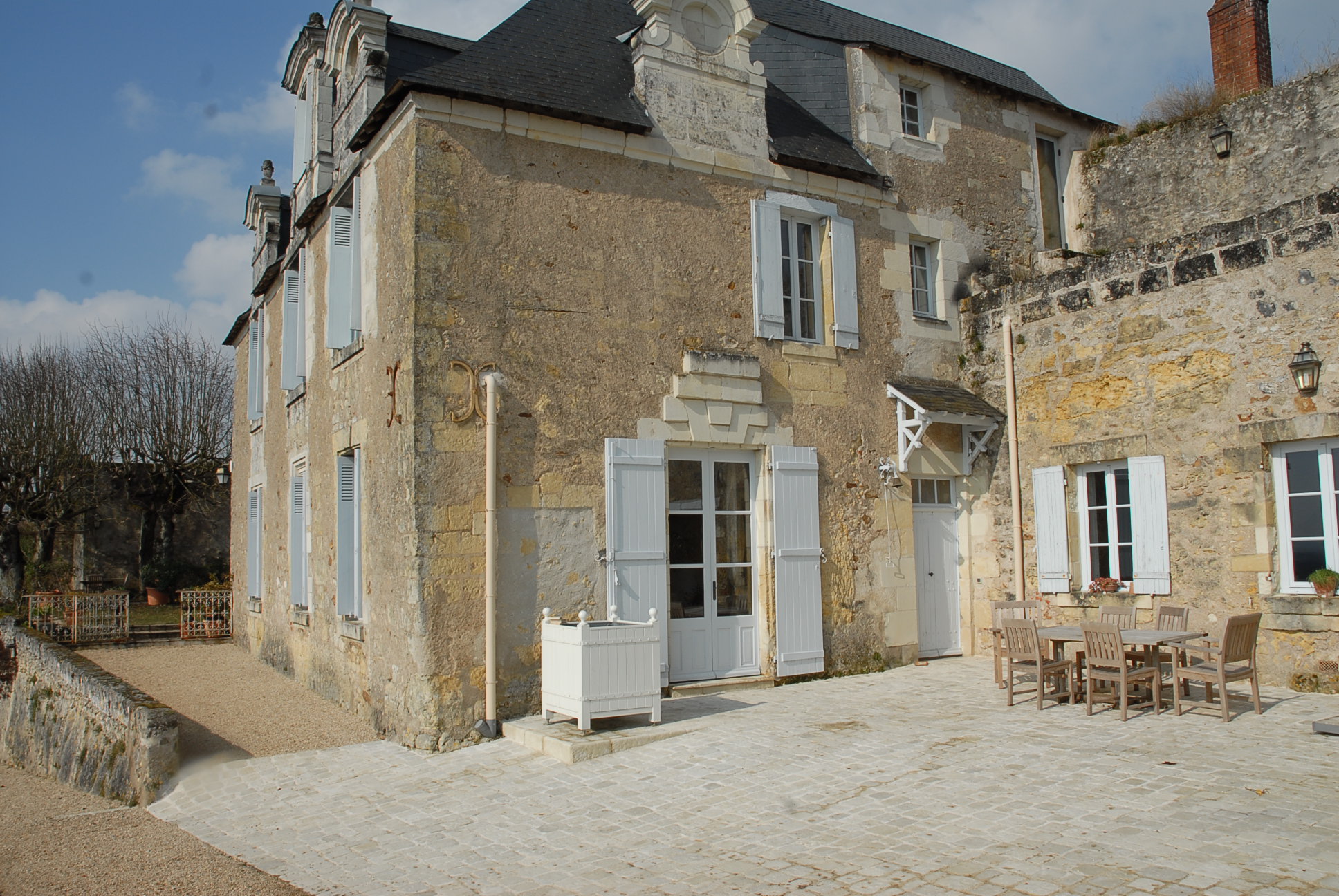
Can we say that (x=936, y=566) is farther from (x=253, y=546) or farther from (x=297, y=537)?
(x=253, y=546)

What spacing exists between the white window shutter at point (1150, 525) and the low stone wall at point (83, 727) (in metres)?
7.29

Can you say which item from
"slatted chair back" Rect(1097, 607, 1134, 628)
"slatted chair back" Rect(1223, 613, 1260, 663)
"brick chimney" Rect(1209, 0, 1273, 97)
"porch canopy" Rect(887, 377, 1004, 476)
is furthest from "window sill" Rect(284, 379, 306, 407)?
"brick chimney" Rect(1209, 0, 1273, 97)

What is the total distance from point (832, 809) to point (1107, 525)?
485 cm

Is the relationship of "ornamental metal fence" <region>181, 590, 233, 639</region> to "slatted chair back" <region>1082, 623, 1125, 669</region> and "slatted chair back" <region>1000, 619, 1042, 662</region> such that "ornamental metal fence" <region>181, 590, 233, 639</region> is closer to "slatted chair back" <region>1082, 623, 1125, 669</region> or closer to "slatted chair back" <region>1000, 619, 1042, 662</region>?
"slatted chair back" <region>1000, 619, 1042, 662</region>

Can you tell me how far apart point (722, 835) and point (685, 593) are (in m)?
3.39

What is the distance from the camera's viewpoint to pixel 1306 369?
6930 mm

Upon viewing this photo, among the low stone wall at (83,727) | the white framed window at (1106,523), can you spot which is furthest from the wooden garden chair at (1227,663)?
the low stone wall at (83,727)

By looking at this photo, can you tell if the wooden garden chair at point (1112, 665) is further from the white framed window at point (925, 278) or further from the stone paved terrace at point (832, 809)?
the white framed window at point (925, 278)

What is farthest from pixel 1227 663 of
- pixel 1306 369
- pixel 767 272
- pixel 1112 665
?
pixel 767 272

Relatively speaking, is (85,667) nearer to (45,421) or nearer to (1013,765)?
(1013,765)

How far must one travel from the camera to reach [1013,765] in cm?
529

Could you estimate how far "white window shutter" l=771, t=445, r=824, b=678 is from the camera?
7996 millimetres

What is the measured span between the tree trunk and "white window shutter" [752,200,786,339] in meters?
17.9

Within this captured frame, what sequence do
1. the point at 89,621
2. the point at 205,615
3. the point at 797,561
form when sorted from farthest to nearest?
1. the point at 205,615
2. the point at 89,621
3. the point at 797,561
